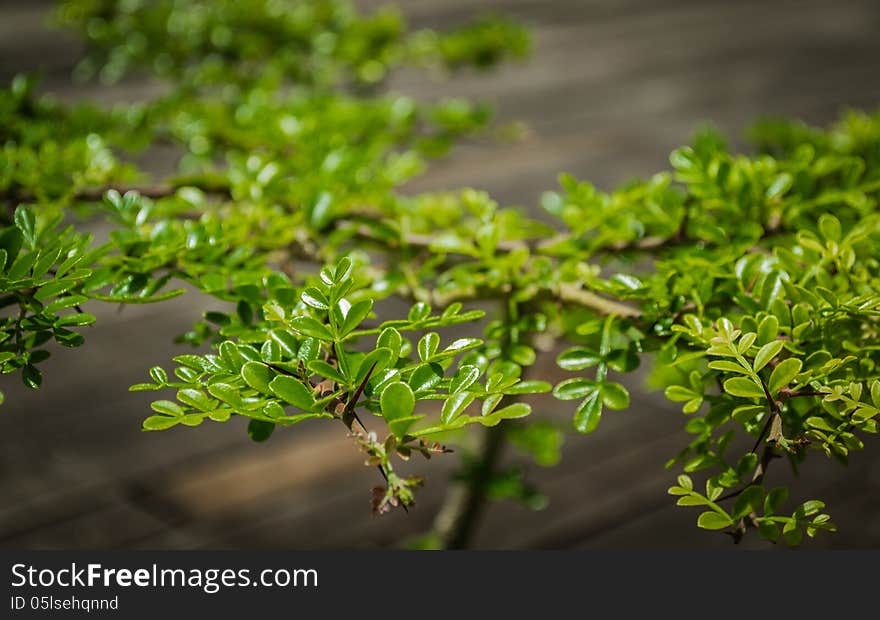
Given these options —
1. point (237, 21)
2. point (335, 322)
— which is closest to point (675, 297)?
point (335, 322)

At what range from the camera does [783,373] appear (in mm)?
422

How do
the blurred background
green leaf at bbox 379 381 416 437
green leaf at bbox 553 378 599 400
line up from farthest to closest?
the blurred background → green leaf at bbox 553 378 599 400 → green leaf at bbox 379 381 416 437

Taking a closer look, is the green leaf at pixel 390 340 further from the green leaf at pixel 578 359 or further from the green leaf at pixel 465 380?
the green leaf at pixel 578 359

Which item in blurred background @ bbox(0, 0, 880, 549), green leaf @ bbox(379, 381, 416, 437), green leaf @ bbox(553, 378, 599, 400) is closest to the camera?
green leaf @ bbox(379, 381, 416, 437)

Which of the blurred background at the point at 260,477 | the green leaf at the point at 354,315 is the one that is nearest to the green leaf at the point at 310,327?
the green leaf at the point at 354,315

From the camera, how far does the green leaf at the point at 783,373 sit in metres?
0.42

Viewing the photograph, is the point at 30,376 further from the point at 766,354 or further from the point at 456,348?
the point at 766,354

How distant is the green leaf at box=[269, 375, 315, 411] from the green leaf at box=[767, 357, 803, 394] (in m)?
0.24

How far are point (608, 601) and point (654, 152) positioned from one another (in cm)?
240

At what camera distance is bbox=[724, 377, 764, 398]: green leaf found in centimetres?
43

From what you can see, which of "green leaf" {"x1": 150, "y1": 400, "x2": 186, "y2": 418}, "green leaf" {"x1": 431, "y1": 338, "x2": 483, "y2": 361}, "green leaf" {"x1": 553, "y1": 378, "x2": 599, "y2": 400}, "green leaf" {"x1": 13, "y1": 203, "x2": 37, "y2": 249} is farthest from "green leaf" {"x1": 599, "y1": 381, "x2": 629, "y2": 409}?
"green leaf" {"x1": 13, "y1": 203, "x2": 37, "y2": 249}

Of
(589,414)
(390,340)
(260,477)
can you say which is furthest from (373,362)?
(260,477)

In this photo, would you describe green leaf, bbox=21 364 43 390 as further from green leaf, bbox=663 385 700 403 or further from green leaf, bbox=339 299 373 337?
green leaf, bbox=663 385 700 403

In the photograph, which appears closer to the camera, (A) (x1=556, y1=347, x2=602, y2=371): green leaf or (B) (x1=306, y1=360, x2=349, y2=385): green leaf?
(B) (x1=306, y1=360, x2=349, y2=385): green leaf
